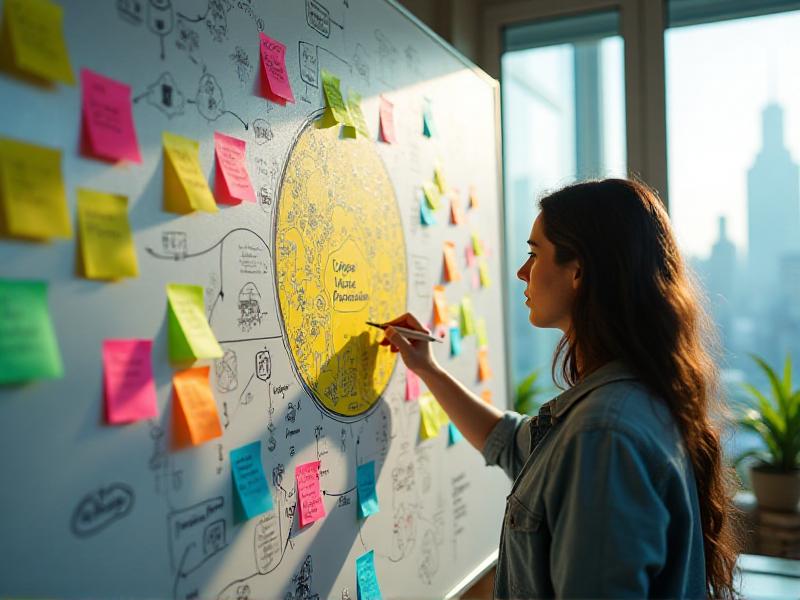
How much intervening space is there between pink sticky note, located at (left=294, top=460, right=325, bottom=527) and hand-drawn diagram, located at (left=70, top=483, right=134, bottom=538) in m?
0.33

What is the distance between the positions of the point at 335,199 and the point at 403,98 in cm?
38

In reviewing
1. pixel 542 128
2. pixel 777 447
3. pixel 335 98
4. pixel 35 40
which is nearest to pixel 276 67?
pixel 335 98

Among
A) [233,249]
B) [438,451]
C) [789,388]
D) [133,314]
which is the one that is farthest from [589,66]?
[133,314]

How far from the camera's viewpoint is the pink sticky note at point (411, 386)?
150 cm

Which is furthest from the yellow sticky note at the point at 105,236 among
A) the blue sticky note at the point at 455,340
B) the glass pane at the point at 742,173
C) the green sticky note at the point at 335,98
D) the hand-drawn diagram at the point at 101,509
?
the glass pane at the point at 742,173

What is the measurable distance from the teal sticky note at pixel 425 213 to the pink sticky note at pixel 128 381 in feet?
2.75

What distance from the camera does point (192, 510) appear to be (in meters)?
0.90

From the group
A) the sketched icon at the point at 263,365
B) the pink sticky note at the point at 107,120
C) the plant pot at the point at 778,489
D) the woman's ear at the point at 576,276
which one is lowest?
the plant pot at the point at 778,489

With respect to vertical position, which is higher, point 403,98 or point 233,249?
point 403,98

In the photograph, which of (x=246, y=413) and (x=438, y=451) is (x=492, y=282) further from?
(x=246, y=413)

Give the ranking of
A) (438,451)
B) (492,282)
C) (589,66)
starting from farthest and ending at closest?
(589,66) → (492,282) → (438,451)

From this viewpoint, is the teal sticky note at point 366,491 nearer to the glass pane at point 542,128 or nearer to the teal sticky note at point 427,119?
the teal sticky note at point 427,119

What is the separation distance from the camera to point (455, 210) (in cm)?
174

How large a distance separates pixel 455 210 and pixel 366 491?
76 centimetres
